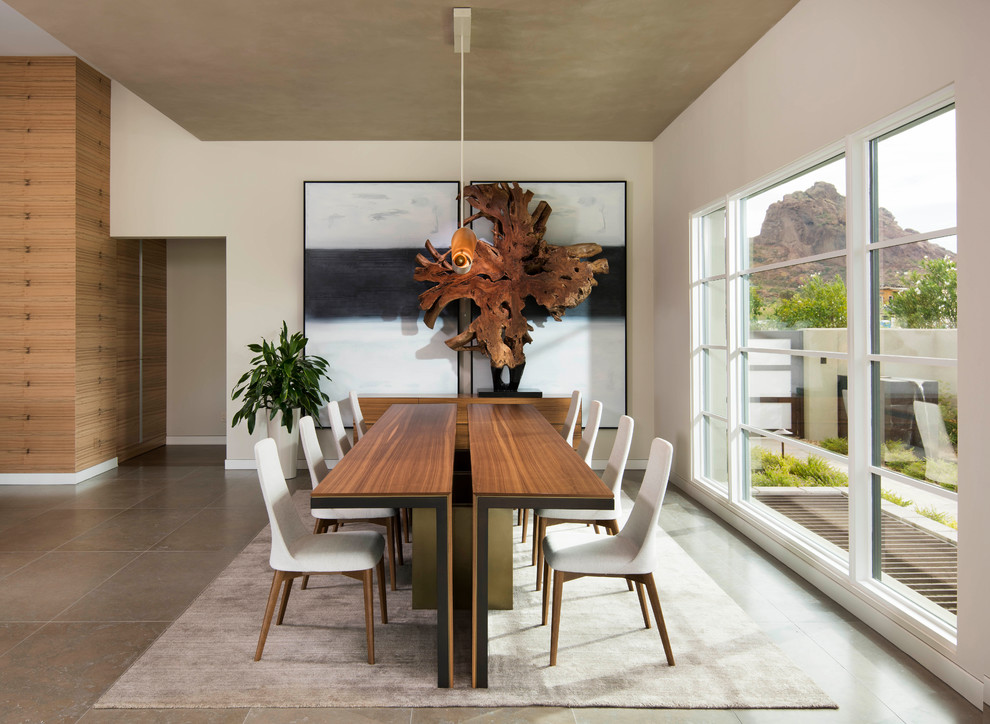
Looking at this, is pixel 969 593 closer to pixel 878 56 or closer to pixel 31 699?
pixel 878 56

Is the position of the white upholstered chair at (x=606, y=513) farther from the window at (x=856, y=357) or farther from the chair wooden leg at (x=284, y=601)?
the chair wooden leg at (x=284, y=601)

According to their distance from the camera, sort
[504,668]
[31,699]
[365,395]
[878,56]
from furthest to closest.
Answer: [365,395], [878,56], [504,668], [31,699]

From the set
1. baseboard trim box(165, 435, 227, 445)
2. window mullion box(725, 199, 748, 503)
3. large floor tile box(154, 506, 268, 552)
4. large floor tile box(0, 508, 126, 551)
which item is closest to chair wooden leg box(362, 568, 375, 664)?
large floor tile box(154, 506, 268, 552)

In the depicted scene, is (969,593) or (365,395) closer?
(969,593)

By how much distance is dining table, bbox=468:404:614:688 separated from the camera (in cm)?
230

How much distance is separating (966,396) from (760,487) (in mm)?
2013

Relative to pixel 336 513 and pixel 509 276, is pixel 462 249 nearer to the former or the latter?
pixel 336 513

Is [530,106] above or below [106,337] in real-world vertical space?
above

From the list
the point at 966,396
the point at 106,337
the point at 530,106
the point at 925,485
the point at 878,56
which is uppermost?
the point at 530,106

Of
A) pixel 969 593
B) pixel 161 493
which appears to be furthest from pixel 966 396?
pixel 161 493

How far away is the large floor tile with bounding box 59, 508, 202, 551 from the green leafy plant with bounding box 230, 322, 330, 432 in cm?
113

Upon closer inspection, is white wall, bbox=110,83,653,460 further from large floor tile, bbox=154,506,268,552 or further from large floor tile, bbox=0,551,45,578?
large floor tile, bbox=0,551,45,578

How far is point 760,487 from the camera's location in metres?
4.27

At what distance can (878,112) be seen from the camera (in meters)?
2.87
